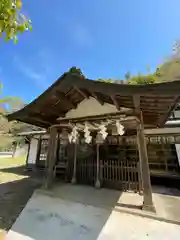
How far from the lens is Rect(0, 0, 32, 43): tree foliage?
1.70 m

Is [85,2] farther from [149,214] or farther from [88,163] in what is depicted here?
[149,214]

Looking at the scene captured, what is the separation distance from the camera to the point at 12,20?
1785 mm

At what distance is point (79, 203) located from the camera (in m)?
4.21

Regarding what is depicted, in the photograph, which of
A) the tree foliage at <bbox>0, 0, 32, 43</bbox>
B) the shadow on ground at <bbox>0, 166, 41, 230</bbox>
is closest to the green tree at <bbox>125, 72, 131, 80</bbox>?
the shadow on ground at <bbox>0, 166, 41, 230</bbox>

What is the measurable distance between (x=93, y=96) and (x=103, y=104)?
491 millimetres

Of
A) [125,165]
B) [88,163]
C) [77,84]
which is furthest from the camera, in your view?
[88,163]

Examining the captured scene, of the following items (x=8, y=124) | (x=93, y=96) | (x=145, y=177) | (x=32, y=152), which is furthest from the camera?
(x=8, y=124)

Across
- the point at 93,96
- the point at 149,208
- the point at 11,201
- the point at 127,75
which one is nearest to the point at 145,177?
the point at 149,208

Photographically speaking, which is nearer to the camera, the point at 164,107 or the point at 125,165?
the point at 164,107

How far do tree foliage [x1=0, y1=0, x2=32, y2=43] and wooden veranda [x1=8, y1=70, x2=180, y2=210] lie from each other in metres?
2.31

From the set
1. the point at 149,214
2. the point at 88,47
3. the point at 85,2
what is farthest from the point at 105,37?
the point at 149,214

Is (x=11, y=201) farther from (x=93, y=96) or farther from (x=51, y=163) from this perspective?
(x=93, y=96)

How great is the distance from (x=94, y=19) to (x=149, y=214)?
8.98 meters

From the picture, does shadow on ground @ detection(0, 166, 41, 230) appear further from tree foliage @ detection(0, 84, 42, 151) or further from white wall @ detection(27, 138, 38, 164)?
white wall @ detection(27, 138, 38, 164)
